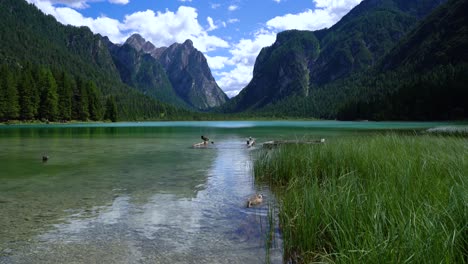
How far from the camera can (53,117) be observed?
113250 millimetres

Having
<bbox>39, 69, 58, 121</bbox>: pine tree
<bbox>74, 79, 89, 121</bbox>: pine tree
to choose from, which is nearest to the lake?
<bbox>39, 69, 58, 121</bbox>: pine tree

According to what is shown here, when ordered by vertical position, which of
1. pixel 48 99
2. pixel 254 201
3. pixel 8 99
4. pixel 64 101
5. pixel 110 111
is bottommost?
pixel 254 201

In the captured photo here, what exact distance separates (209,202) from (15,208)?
676cm

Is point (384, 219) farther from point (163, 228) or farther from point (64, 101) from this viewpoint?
point (64, 101)

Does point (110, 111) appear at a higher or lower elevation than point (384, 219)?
higher

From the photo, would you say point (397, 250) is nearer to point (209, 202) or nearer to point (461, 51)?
point (209, 202)

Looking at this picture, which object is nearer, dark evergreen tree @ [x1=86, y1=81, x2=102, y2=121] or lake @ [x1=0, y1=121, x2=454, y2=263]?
lake @ [x1=0, y1=121, x2=454, y2=263]

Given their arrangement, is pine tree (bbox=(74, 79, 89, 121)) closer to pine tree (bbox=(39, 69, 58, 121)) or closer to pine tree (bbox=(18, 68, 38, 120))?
pine tree (bbox=(39, 69, 58, 121))

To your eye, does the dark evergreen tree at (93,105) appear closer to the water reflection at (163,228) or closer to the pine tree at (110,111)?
the pine tree at (110,111)

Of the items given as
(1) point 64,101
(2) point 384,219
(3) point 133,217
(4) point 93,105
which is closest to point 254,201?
(3) point 133,217

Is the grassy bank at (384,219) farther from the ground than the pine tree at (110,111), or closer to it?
closer to it

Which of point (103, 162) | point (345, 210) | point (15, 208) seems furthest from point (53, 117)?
point (345, 210)

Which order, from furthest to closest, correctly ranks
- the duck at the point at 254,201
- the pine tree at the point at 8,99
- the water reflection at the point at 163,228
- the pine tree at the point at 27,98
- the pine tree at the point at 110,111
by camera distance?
the pine tree at the point at 110,111 < the pine tree at the point at 27,98 < the pine tree at the point at 8,99 < the duck at the point at 254,201 < the water reflection at the point at 163,228

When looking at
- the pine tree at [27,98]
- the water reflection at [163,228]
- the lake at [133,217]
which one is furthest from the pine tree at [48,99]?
the water reflection at [163,228]
